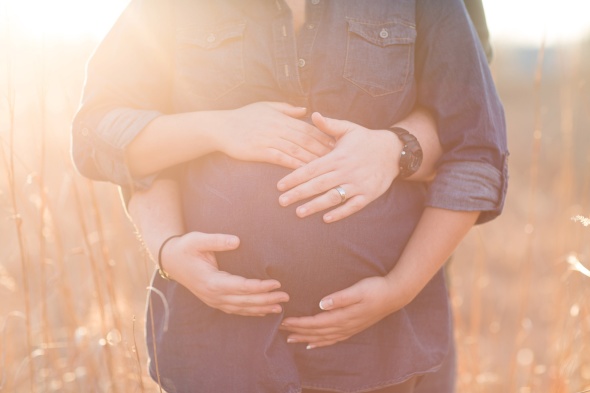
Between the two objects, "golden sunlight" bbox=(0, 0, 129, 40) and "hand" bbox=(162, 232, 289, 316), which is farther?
"golden sunlight" bbox=(0, 0, 129, 40)

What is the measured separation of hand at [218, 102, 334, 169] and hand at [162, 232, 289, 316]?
0.20 meters

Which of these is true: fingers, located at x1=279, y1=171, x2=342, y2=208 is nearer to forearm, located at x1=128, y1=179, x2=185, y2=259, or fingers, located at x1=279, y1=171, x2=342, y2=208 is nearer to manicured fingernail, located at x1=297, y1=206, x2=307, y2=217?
manicured fingernail, located at x1=297, y1=206, x2=307, y2=217

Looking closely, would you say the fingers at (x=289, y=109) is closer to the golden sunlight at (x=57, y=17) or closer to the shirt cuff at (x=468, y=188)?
the shirt cuff at (x=468, y=188)

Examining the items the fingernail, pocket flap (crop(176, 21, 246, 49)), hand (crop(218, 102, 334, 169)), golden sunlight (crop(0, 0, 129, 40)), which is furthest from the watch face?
golden sunlight (crop(0, 0, 129, 40))

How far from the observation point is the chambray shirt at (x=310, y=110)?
1.35 meters

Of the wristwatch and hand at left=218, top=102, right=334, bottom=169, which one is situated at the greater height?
hand at left=218, top=102, right=334, bottom=169

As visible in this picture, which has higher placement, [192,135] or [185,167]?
[192,135]

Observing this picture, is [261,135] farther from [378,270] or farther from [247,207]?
[378,270]

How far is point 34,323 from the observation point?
3.37 meters

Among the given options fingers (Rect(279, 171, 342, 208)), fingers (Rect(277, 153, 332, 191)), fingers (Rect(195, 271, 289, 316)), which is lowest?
fingers (Rect(195, 271, 289, 316))

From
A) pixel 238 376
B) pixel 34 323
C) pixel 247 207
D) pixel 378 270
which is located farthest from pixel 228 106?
pixel 34 323

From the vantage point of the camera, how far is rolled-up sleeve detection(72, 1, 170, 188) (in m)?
1.43

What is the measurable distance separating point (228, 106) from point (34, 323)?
2.50 meters

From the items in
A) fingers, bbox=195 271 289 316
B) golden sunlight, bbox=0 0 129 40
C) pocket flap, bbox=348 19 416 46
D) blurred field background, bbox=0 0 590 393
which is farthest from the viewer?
blurred field background, bbox=0 0 590 393
